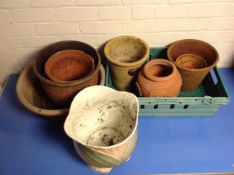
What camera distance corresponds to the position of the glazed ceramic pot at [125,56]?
3.76ft

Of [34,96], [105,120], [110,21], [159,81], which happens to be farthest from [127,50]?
[34,96]

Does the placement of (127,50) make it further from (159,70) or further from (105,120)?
(105,120)

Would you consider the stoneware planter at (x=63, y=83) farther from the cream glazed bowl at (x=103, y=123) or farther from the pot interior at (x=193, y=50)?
the pot interior at (x=193, y=50)

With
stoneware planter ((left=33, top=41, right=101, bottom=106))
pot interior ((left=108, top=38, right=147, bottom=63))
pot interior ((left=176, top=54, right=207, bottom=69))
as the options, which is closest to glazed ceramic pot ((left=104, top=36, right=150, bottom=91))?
pot interior ((left=108, top=38, right=147, bottom=63))

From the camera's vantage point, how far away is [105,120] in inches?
44.3

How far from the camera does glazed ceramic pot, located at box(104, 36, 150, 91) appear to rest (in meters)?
1.15

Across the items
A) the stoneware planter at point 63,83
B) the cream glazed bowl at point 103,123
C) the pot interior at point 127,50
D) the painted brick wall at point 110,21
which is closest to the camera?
the cream glazed bowl at point 103,123

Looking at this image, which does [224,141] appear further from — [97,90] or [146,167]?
[97,90]

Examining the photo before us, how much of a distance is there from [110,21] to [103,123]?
530mm

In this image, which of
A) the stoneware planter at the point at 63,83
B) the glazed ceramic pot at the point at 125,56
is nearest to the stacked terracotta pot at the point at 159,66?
the glazed ceramic pot at the point at 125,56

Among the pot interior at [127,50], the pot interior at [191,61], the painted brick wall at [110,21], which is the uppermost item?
the painted brick wall at [110,21]

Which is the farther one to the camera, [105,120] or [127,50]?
[127,50]

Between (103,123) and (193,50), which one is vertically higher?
(193,50)

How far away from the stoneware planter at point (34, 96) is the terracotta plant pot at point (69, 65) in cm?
8
